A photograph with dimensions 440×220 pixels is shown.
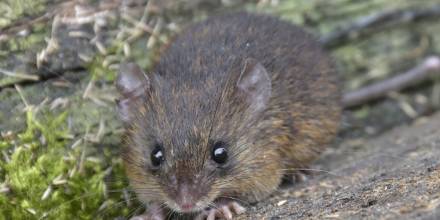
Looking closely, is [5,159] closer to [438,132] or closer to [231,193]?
[231,193]

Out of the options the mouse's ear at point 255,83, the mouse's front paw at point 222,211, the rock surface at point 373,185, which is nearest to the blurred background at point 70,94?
the mouse's front paw at point 222,211

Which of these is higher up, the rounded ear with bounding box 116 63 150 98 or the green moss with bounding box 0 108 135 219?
the rounded ear with bounding box 116 63 150 98

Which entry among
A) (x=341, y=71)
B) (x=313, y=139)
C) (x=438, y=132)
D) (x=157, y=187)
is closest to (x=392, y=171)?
(x=313, y=139)

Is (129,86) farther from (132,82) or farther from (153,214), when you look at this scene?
(153,214)

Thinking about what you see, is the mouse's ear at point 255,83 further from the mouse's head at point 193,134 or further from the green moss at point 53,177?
the green moss at point 53,177

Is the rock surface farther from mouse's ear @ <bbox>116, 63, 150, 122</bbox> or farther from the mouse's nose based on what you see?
mouse's ear @ <bbox>116, 63, 150, 122</bbox>

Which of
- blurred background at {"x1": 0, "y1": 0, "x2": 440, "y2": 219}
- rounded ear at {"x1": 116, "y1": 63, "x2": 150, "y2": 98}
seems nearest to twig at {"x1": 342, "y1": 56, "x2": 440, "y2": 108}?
blurred background at {"x1": 0, "y1": 0, "x2": 440, "y2": 219}

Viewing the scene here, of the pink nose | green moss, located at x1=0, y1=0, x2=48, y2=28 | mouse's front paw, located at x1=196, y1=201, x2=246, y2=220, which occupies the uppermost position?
green moss, located at x1=0, y1=0, x2=48, y2=28

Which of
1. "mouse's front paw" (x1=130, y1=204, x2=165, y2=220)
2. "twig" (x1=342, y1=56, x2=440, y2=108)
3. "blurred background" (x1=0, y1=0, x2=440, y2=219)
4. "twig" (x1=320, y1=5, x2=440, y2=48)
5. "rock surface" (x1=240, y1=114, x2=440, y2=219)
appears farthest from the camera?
"twig" (x1=342, y1=56, x2=440, y2=108)
